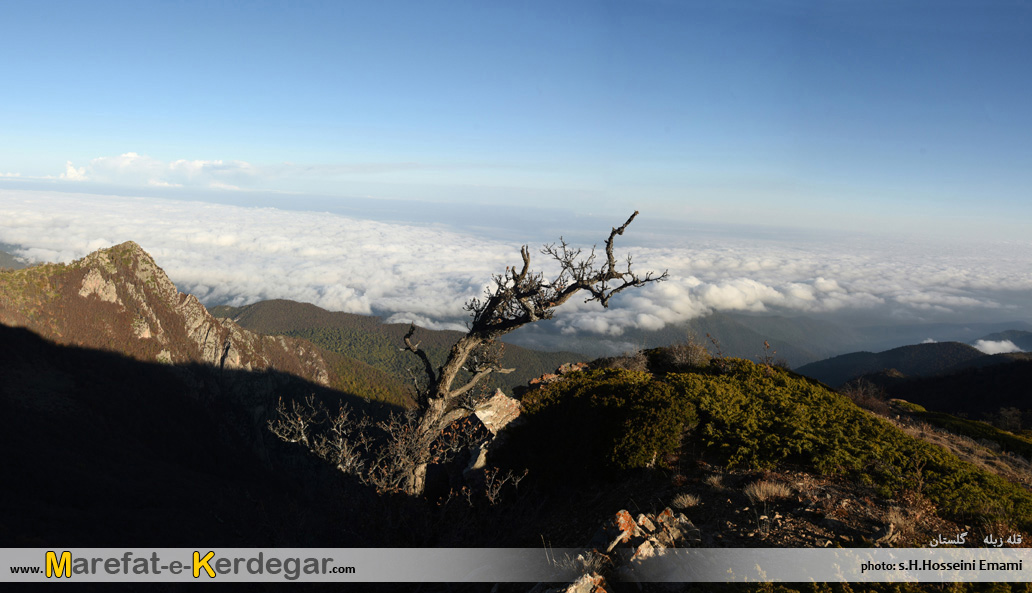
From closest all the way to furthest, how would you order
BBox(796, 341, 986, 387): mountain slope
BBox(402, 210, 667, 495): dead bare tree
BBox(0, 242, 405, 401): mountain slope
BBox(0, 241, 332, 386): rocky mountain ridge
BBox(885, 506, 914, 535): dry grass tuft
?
BBox(885, 506, 914, 535): dry grass tuft, BBox(402, 210, 667, 495): dead bare tree, BBox(0, 241, 332, 386): rocky mountain ridge, BBox(0, 242, 405, 401): mountain slope, BBox(796, 341, 986, 387): mountain slope

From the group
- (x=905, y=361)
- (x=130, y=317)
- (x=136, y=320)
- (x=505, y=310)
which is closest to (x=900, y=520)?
(x=505, y=310)

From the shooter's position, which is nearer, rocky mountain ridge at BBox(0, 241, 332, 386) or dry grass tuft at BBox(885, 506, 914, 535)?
dry grass tuft at BBox(885, 506, 914, 535)

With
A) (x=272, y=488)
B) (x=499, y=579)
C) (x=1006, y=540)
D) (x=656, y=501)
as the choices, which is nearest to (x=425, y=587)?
(x=499, y=579)

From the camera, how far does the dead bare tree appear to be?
419 inches

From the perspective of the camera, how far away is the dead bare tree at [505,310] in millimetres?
10633

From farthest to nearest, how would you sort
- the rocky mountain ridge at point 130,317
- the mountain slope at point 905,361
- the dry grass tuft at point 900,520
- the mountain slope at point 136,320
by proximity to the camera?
the mountain slope at point 905,361 < the mountain slope at point 136,320 < the rocky mountain ridge at point 130,317 < the dry grass tuft at point 900,520

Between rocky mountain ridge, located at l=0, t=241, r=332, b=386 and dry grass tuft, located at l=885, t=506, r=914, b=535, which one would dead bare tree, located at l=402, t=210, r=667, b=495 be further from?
rocky mountain ridge, located at l=0, t=241, r=332, b=386

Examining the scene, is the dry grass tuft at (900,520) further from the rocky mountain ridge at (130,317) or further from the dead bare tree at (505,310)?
the rocky mountain ridge at (130,317)

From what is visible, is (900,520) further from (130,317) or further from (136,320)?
(130,317)

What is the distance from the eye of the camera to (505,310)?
1139 cm

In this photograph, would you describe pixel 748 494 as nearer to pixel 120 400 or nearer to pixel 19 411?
pixel 19 411

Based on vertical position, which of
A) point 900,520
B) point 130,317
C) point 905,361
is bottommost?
point 130,317

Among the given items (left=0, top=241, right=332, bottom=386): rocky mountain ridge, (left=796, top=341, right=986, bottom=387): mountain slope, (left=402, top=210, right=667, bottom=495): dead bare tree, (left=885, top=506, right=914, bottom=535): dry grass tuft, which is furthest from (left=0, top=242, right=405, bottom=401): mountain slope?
(left=885, top=506, right=914, bottom=535): dry grass tuft

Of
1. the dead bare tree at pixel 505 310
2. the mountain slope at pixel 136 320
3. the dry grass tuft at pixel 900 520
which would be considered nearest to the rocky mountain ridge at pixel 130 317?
the mountain slope at pixel 136 320
